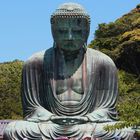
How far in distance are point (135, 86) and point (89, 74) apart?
22798 mm

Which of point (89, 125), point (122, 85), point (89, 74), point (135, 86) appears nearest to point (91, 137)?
point (89, 125)

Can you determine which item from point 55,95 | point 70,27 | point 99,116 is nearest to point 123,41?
point 70,27

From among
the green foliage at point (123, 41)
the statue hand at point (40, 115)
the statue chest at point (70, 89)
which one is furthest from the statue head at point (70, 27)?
the green foliage at point (123, 41)

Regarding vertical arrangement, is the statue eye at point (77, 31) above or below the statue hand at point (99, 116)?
above

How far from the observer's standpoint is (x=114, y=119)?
14.5m

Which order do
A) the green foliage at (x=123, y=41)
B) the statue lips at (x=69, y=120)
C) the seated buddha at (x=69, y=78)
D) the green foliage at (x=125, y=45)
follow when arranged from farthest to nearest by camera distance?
the green foliage at (x=123, y=41) → the green foliage at (x=125, y=45) → the seated buddha at (x=69, y=78) → the statue lips at (x=69, y=120)

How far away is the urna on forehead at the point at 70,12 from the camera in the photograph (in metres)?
14.7

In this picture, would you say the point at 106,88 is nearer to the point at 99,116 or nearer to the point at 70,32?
the point at 99,116

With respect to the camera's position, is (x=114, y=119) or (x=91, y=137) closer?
(x=91, y=137)

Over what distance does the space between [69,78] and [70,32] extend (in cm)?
83

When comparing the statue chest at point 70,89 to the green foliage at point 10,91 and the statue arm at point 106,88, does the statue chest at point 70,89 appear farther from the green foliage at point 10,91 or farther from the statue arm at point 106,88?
the green foliage at point 10,91

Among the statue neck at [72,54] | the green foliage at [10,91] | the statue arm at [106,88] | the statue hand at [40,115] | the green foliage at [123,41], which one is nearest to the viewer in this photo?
the statue hand at [40,115]

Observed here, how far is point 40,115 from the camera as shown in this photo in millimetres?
14242

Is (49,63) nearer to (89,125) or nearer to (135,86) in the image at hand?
(89,125)
